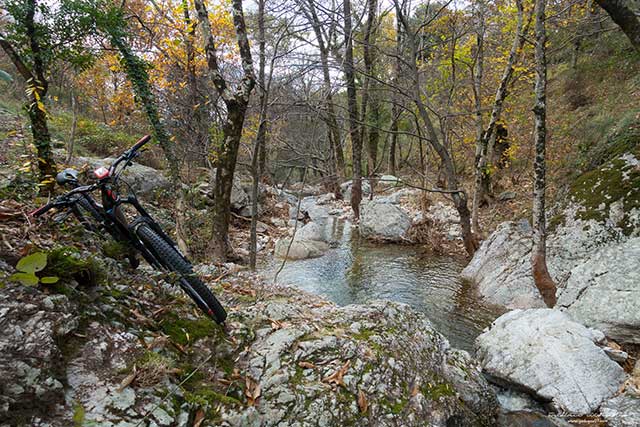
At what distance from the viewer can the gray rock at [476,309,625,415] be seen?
3.62 m

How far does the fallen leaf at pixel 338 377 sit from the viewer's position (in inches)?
104

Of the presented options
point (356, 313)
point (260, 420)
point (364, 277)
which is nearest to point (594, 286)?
Answer: point (356, 313)

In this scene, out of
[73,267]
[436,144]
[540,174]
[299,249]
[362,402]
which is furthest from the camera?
[299,249]

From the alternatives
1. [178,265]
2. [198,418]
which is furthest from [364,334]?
[178,265]

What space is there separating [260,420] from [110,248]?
6.75ft

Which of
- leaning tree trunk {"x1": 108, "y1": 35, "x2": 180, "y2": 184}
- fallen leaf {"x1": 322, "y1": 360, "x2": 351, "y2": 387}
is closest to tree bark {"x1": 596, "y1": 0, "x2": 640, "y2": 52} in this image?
fallen leaf {"x1": 322, "y1": 360, "x2": 351, "y2": 387}

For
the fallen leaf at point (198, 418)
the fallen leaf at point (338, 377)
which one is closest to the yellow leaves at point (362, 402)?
the fallen leaf at point (338, 377)

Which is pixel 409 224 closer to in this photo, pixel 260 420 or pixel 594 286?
pixel 594 286

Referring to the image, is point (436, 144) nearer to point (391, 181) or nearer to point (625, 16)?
point (391, 181)

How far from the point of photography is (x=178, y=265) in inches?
112

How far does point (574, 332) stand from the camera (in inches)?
161

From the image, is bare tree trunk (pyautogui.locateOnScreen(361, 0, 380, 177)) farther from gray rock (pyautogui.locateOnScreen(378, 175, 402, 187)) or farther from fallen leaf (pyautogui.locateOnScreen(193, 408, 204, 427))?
fallen leaf (pyautogui.locateOnScreen(193, 408, 204, 427))

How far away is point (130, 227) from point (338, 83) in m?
4.57

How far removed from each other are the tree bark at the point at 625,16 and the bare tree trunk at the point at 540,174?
1124 mm
